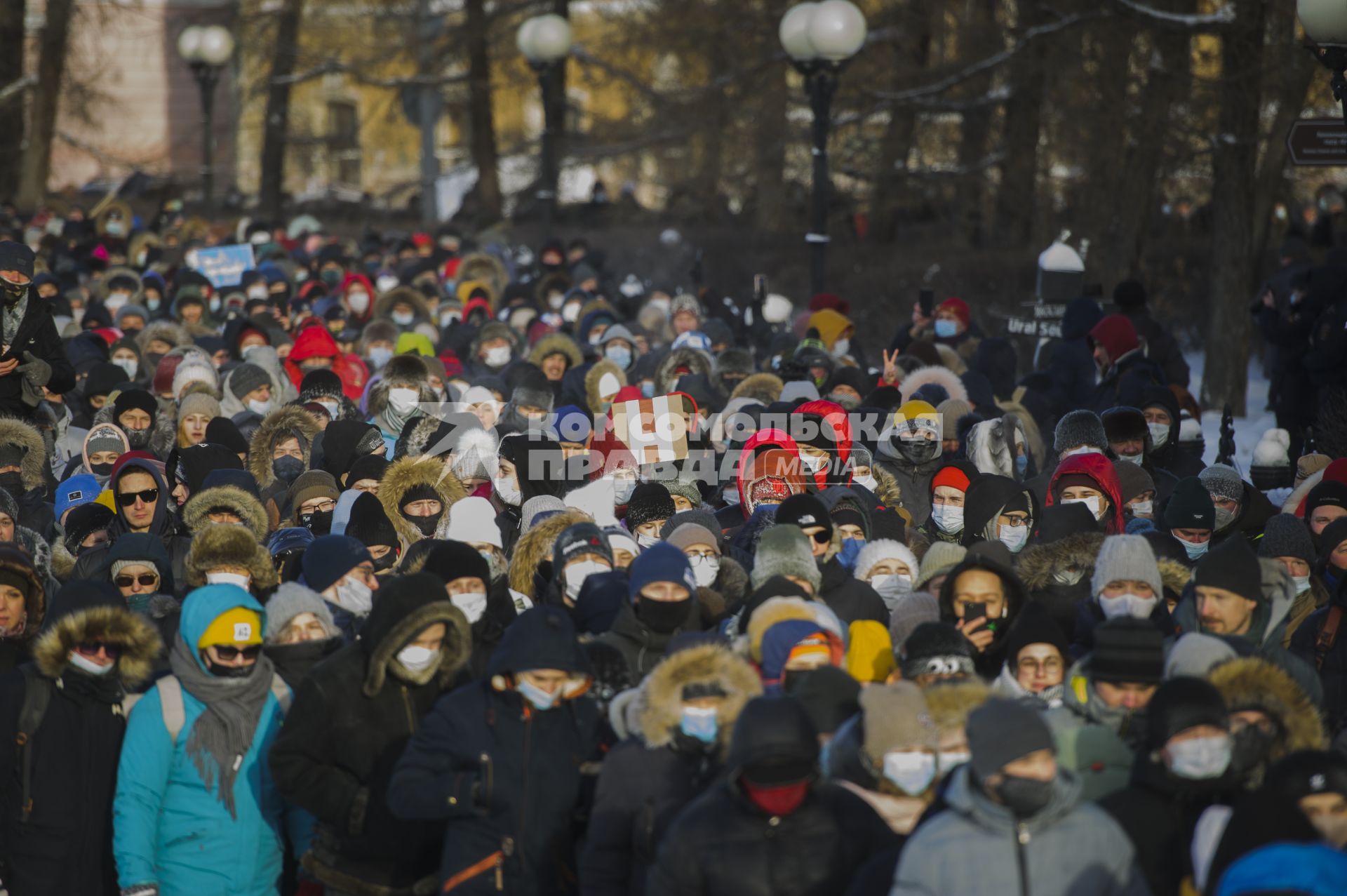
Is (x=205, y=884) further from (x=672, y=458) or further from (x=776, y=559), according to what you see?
(x=672, y=458)

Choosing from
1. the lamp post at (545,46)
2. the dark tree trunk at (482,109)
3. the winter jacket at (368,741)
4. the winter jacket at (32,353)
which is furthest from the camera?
the dark tree trunk at (482,109)

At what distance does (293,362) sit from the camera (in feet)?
44.5

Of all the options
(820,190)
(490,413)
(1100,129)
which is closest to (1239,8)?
(1100,129)

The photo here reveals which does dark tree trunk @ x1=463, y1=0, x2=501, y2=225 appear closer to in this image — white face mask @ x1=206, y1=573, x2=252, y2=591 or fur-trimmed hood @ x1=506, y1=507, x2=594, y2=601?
fur-trimmed hood @ x1=506, y1=507, x2=594, y2=601

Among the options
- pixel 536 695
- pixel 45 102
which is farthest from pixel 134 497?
pixel 45 102

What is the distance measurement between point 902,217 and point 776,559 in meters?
20.1

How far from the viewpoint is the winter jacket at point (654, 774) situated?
523cm

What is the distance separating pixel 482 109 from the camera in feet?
96.2

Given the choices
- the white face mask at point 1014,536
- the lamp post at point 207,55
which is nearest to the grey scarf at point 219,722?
the white face mask at point 1014,536

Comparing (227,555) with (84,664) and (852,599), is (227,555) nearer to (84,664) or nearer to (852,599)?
(84,664)

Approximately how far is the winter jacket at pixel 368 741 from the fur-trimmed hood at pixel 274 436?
14.1 feet

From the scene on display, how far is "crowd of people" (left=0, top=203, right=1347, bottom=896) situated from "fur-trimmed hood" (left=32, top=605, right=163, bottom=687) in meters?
0.01

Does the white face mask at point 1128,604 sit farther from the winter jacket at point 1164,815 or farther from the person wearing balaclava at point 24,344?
the person wearing balaclava at point 24,344

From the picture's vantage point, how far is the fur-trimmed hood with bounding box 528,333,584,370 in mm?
13664
